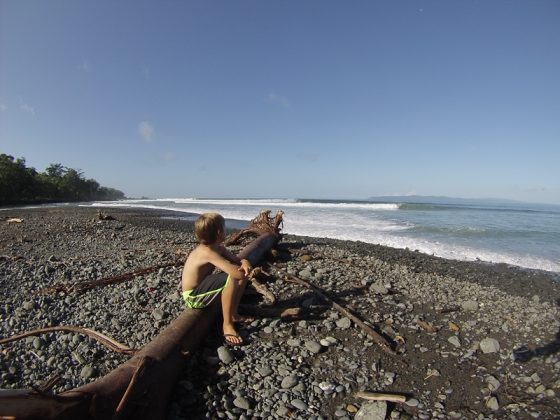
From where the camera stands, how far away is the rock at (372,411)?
9.09 feet

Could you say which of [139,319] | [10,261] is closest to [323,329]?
[139,319]

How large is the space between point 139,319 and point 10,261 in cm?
453

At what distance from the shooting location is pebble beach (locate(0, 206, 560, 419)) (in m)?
2.97

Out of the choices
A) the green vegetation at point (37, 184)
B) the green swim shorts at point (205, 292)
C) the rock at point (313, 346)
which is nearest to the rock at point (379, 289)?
the rock at point (313, 346)

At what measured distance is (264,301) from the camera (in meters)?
5.05

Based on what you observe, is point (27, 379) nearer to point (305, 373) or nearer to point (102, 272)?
point (305, 373)

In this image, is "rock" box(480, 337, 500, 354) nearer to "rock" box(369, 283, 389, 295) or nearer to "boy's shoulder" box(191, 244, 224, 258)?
"rock" box(369, 283, 389, 295)

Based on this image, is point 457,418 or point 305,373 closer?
point 457,418

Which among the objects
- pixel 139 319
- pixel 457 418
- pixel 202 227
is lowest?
pixel 457 418

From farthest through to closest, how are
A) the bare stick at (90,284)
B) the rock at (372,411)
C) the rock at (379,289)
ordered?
the rock at (379,289) → the bare stick at (90,284) → the rock at (372,411)

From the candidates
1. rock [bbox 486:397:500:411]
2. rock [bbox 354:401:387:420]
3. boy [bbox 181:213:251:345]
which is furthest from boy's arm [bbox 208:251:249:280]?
rock [bbox 486:397:500:411]

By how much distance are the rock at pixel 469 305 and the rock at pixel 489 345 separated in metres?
1.14

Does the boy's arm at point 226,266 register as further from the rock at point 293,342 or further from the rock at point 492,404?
the rock at point 492,404

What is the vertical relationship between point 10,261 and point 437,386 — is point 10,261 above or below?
above
